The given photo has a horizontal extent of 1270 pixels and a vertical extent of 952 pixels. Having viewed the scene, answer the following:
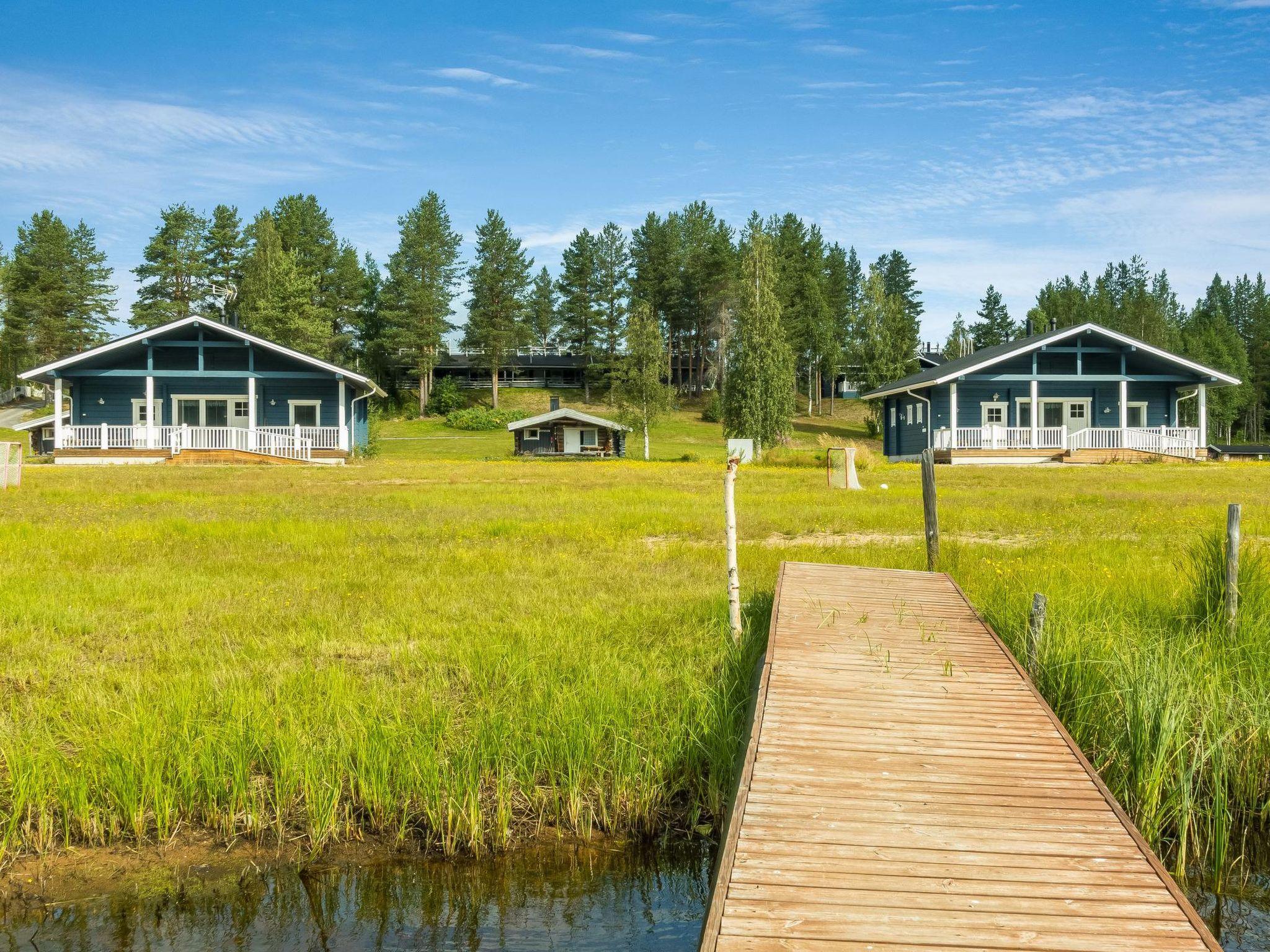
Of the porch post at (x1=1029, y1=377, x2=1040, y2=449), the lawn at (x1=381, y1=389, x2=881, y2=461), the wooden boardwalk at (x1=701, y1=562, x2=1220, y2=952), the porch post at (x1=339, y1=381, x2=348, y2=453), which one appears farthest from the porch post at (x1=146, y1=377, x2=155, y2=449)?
the wooden boardwalk at (x1=701, y1=562, x2=1220, y2=952)

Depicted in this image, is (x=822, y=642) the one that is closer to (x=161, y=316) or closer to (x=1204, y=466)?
(x=1204, y=466)

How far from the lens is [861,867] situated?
3.60 meters

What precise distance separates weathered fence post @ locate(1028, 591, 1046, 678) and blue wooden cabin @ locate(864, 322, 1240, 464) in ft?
102

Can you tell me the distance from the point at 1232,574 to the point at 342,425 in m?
33.2

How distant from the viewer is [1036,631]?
6.68m

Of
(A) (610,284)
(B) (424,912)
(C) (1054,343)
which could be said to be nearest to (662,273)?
(A) (610,284)

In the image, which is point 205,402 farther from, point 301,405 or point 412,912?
point 412,912

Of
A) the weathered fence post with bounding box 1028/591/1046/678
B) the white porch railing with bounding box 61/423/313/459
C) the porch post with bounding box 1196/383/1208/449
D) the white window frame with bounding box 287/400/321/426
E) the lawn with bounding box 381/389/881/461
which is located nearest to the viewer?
the weathered fence post with bounding box 1028/591/1046/678

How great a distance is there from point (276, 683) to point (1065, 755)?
4534 mm

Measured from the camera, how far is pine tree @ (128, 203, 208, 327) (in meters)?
70.8

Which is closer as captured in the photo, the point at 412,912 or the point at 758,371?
the point at 412,912

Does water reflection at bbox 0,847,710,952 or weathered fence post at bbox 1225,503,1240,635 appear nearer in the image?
water reflection at bbox 0,847,710,952

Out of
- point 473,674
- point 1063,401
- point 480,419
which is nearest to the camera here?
point 473,674

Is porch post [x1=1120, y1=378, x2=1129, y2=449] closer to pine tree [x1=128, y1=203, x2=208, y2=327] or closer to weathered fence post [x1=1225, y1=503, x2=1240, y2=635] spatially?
weathered fence post [x1=1225, y1=503, x2=1240, y2=635]
